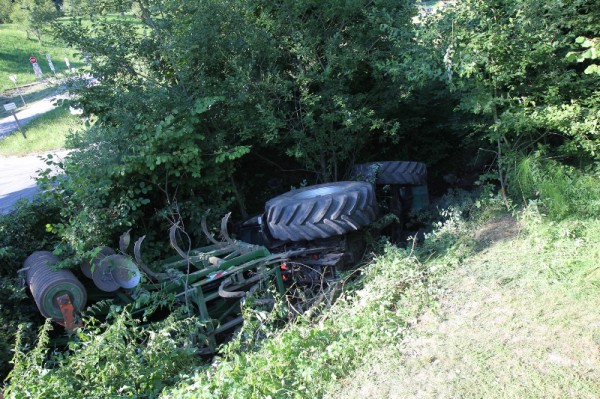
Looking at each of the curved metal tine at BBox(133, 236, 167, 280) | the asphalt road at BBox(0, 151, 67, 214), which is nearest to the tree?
the curved metal tine at BBox(133, 236, 167, 280)

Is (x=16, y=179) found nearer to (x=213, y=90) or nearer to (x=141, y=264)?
(x=213, y=90)

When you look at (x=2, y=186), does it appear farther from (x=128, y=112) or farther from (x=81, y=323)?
(x=81, y=323)

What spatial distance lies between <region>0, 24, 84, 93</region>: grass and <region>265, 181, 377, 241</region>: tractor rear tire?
27.0m

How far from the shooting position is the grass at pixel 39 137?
565 inches

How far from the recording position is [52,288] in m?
4.30

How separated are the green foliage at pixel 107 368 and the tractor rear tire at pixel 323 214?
170 cm

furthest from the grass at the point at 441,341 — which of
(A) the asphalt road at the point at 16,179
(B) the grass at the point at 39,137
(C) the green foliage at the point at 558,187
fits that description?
(B) the grass at the point at 39,137

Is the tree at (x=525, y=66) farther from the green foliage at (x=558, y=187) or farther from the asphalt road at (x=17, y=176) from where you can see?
the asphalt road at (x=17, y=176)

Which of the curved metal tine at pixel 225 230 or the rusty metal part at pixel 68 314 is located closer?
the rusty metal part at pixel 68 314

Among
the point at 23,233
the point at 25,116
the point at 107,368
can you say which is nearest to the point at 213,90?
the point at 23,233

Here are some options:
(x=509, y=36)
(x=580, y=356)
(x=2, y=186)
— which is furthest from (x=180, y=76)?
(x=2, y=186)

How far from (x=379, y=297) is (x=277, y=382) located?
3.74ft

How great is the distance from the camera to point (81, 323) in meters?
4.45

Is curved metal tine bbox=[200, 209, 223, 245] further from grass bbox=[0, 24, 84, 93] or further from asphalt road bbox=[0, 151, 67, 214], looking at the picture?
grass bbox=[0, 24, 84, 93]
